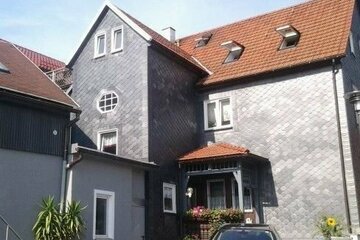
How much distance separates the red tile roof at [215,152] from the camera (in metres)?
18.8

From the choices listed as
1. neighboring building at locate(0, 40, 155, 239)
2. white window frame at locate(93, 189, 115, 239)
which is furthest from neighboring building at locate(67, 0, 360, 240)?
white window frame at locate(93, 189, 115, 239)

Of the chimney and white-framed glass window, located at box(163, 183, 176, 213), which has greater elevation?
the chimney

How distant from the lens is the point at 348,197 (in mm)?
17641

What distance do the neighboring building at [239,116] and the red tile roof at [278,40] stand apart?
7cm

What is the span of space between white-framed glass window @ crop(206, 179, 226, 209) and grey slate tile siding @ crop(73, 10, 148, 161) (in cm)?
398

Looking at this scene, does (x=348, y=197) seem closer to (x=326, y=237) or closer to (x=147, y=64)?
(x=326, y=237)

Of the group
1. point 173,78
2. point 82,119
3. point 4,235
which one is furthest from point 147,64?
point 4,235

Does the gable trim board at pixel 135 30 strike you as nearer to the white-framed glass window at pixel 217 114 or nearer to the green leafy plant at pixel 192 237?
the white-framed glass window at pixel 217 114

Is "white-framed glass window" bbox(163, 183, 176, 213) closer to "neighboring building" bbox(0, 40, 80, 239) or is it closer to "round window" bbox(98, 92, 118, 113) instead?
"round window" bbox(98, 92, 118, 113)

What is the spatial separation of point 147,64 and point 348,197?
980 cm

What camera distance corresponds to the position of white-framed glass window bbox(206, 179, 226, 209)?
67.8 ft

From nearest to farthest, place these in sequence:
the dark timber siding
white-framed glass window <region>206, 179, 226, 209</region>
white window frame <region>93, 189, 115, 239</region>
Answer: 1. the dark timber siding
2. white window frame <region>93, 189, 115, 239</region>
3. white-framed glass window <region>206, 179, 226, 209</region>

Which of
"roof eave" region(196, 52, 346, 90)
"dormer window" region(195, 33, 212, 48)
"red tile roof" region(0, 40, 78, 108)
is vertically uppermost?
"dormer window" region(195, 33, 212, 48)

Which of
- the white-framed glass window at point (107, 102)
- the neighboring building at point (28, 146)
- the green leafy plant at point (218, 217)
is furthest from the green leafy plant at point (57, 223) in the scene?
the white-framed glass window at point (107, 102)
